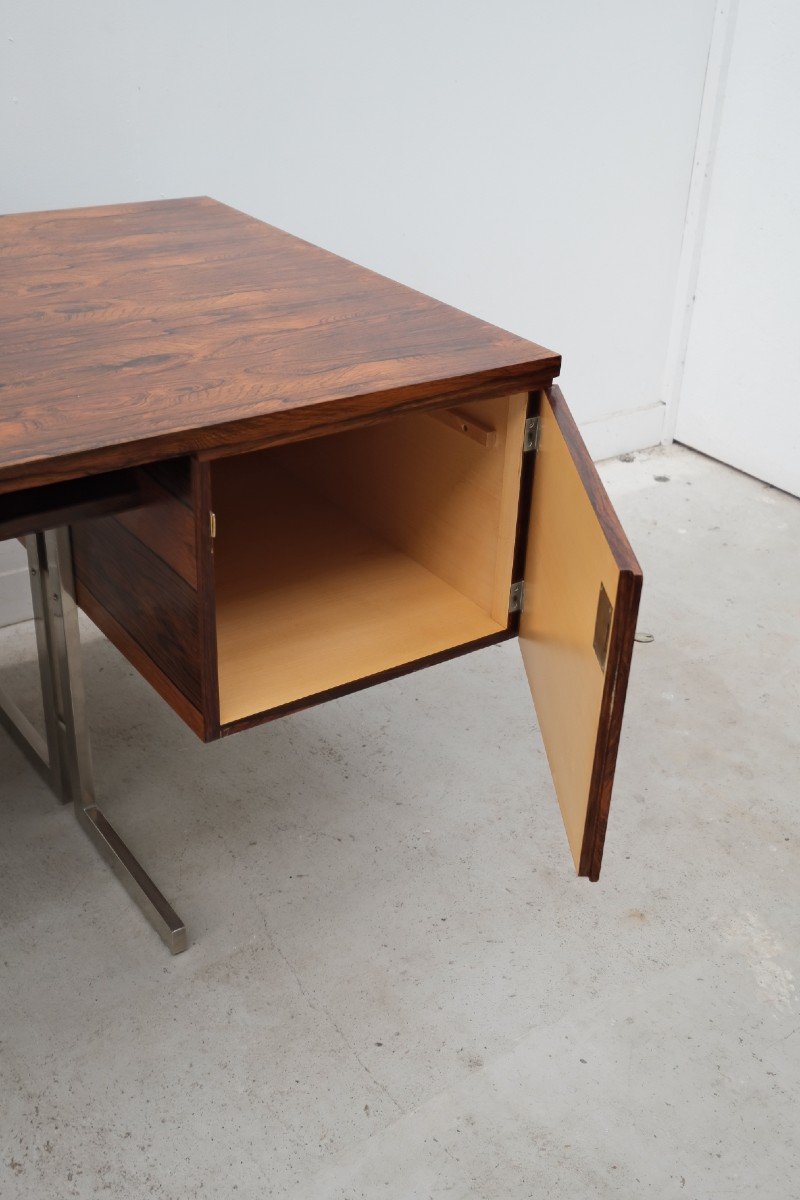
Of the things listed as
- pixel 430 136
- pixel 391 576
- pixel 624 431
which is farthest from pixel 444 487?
pixel 624 431

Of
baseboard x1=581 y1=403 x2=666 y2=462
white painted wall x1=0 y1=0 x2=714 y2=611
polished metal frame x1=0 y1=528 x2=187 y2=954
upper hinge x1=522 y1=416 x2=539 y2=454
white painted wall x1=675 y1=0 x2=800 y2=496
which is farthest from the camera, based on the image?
baseboard x1=581 y1=403 x2=666 y2=462

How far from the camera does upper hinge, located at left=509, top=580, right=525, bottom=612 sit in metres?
1.43

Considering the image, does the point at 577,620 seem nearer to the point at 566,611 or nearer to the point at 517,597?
the point at 566,611

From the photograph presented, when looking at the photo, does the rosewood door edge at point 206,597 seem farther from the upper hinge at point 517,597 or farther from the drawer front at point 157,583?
the upper hinge at point 517,597

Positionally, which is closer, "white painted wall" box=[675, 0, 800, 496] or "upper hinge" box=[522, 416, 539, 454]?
"upper hinge" box=[522, 416, 539, 454]

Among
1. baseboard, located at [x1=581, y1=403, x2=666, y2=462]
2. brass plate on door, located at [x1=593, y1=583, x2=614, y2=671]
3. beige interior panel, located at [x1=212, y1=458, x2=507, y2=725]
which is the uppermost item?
brass plate on door, located at [x1=593, y1=583, x2=614, y2=671]

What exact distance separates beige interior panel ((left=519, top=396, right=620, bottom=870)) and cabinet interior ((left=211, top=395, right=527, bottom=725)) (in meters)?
0.04

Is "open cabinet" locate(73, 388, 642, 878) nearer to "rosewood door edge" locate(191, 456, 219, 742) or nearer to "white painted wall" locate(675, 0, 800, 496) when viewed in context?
"rosewood door edge" locate(191, 456, 219, 742)

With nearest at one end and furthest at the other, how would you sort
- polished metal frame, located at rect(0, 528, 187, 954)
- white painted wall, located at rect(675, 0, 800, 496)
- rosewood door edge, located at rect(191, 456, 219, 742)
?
rosewood door edge, located at rect(191, 456, 219, 742), polished metal frame, located at rect(0, 528, 187, 954), white painted wall, located at rect(675, 0, 800, 496)

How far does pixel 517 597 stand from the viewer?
143 cm

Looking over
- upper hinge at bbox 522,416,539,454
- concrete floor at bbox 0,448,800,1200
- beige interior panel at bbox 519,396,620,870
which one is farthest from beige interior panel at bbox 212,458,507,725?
concrete floor at bbox 0,448,800,1200

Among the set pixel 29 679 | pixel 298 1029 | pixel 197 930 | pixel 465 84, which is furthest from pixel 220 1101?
pixel 465 84

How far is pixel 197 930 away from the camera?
5.36ft

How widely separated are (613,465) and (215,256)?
4.99 feet
